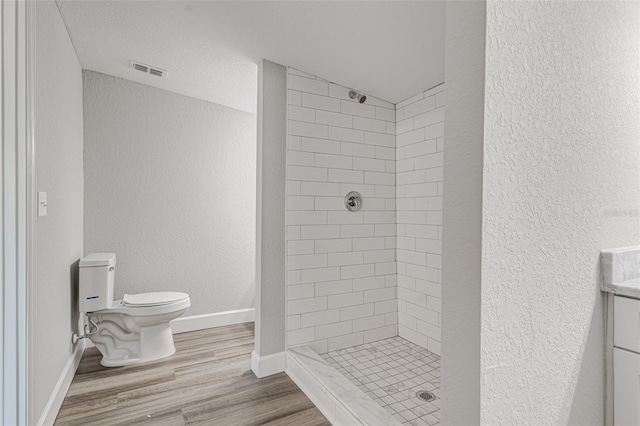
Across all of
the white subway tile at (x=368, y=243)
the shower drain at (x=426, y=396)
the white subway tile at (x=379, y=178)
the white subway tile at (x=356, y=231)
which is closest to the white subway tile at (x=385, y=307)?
the white subway tile at (x=368, y=243)

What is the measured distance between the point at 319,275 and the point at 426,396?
1.04 m

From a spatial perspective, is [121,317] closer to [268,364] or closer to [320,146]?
[268,364]

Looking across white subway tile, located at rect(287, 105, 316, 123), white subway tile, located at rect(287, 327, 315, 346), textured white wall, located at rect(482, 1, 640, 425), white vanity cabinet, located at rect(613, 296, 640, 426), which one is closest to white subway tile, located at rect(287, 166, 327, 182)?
white subway tile, located at rect(287, 105, 316, 123)

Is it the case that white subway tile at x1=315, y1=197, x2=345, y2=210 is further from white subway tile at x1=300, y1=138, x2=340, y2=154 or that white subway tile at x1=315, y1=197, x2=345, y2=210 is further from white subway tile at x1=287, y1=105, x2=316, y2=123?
white subway tile at x1=287, y1=105, x2=316, y2=123

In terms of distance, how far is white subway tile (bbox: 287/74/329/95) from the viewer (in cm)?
242

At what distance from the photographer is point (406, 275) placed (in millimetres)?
2771

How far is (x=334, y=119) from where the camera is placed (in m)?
2.58

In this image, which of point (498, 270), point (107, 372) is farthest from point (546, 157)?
point (107, 372)

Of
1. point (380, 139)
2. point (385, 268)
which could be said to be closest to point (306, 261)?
point (385, 268)

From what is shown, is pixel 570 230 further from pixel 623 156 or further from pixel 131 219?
pixel 131 219

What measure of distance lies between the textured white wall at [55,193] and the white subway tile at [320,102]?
1.52 m

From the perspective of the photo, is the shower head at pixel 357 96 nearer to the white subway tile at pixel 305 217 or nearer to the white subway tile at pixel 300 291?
the white subway tile at pixel 305 217

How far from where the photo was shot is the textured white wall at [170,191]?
2869 millimetres

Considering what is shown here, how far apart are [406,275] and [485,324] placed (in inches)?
82.5
